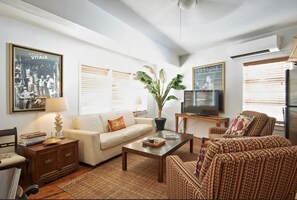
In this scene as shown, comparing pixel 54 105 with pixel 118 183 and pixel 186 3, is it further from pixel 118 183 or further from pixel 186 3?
pixel 186 3

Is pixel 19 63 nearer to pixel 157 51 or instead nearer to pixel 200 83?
pixel 157 51

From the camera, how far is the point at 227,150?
105cm

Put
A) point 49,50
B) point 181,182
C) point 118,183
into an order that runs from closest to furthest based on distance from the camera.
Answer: point 181,182
point 118,183
point 49,50

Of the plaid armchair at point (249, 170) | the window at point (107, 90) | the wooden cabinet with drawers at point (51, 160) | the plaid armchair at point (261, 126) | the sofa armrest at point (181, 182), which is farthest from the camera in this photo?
the window at point (107, 90)

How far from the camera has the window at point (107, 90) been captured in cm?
350

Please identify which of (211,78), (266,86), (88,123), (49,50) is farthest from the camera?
(211,78)

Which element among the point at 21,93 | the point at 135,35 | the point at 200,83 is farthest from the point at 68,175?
the point at 200,83

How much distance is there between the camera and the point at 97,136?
2.60 metres

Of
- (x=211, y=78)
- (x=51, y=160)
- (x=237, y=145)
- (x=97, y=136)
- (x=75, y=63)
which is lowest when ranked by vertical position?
(x=51, y=160)

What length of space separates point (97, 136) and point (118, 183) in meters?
0.84

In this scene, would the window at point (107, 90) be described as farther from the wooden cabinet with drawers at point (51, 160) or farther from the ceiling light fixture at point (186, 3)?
the ceiling light fixture at point (186, 3)

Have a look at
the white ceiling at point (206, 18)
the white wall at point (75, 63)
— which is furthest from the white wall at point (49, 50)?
the white ceiling at point (206, 18)

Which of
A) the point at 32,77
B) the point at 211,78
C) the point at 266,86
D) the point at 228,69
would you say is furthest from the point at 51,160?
the point at 266,86

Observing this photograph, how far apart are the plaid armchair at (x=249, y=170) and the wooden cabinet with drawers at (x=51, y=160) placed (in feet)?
6.47
